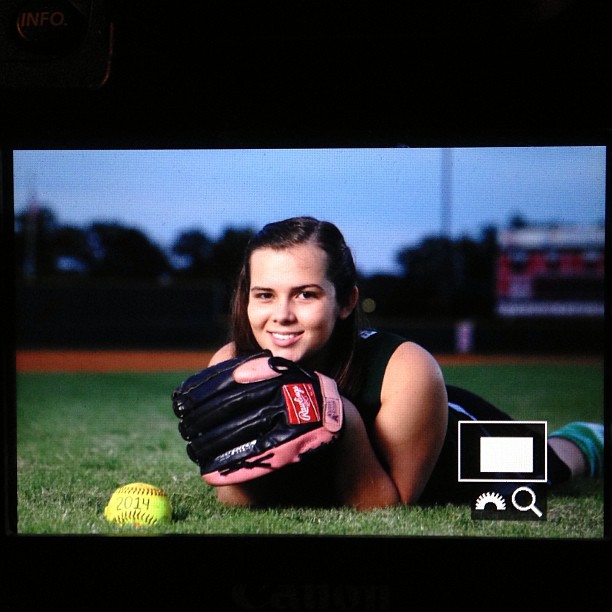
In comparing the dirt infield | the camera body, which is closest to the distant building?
the dirt infield

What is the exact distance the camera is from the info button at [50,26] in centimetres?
139

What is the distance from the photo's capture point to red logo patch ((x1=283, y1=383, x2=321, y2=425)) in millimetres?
1665

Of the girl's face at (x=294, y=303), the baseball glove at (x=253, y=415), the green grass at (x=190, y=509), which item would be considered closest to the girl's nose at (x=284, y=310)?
the girl's face at (x=294, y=303)

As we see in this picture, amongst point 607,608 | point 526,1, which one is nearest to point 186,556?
point 607,608

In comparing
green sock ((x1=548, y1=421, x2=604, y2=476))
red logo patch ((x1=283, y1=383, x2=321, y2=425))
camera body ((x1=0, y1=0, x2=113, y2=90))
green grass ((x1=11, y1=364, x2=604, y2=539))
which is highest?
camera body ((x1=0, y1=0, x2=113, y2=90))

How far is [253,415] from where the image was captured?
5.67 ft

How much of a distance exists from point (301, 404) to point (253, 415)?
133 mm

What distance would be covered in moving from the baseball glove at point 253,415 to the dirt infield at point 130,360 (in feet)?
17.5

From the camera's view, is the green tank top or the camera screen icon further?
the green tank top

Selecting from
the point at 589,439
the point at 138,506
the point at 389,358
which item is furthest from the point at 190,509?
the point at 589,439

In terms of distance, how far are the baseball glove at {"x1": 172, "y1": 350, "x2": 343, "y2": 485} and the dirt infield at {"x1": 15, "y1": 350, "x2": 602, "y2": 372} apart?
17.5 ft

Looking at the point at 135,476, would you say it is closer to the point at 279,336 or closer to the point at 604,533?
the point at 279,336

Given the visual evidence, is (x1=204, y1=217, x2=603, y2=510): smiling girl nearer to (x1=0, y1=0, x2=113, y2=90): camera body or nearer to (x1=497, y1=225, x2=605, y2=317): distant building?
(x1=0, y1=0, x2=113, y2=90): camera body

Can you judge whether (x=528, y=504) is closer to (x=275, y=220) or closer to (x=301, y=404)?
(x=301, y=404)
